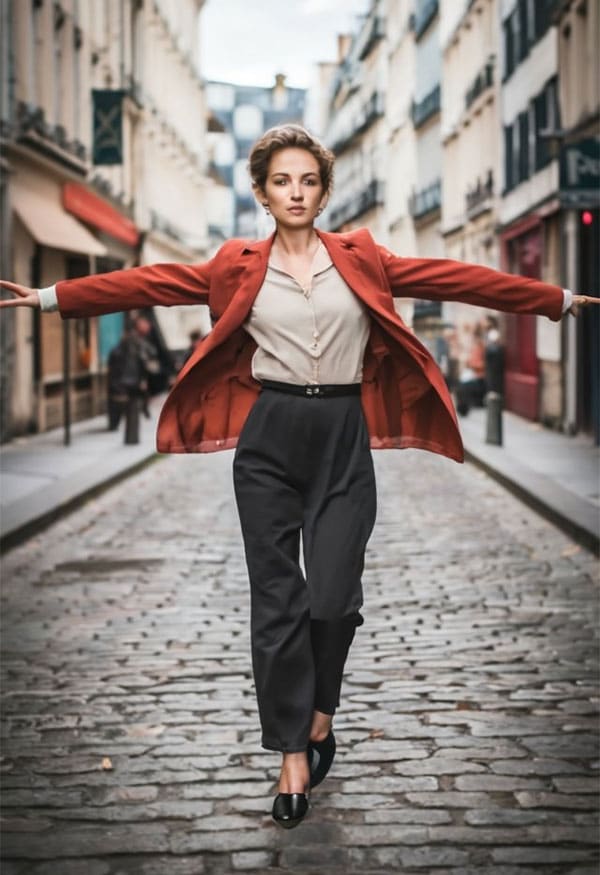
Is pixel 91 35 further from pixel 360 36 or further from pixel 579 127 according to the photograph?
pixel 360 36

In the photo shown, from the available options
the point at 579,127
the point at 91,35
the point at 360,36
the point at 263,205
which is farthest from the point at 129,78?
the point at 360,36

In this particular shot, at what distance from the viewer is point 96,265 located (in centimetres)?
3072

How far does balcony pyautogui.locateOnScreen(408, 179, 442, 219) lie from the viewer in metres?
37.1

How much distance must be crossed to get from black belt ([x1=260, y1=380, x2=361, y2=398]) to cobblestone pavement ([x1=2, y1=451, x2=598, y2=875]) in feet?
4.26

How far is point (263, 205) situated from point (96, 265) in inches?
1060

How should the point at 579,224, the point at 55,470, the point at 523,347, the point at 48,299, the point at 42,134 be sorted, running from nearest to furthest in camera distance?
the point at 48,299
the point at 55,470
the point at 579,224
the point at 42,134
the point at 523,347

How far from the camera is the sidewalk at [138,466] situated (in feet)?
39.9

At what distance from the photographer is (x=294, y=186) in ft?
13.3

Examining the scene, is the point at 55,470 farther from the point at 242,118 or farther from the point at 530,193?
the point at 242,118

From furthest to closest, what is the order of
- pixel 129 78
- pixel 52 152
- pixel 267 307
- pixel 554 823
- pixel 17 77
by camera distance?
pixel 129 78, pixel 52 152, pixel 17 77, pixel 554 823, pixel 267 307

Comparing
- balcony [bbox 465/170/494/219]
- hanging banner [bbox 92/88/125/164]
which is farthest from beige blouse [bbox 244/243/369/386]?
balcony [bbox 465/170/494/219]

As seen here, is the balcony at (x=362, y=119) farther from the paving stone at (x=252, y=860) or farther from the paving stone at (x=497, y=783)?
the paving stone at (x=252, y=860)

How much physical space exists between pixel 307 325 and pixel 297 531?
563mm

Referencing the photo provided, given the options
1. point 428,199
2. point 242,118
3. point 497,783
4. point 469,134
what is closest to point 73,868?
point 497,783
